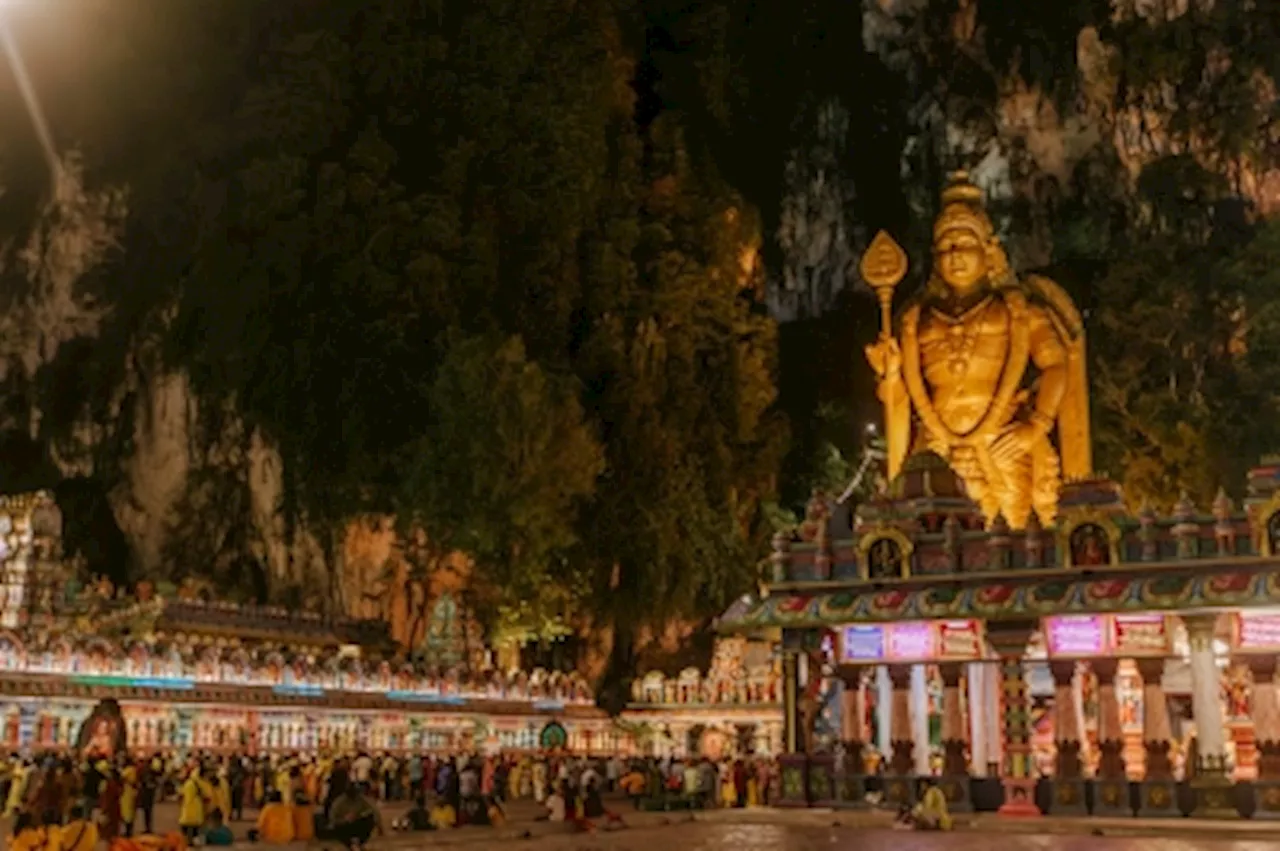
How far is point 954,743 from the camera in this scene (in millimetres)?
22125

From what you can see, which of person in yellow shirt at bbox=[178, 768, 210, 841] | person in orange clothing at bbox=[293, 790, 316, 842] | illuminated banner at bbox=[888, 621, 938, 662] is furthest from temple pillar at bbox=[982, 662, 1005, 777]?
person in yellow shirt at bbox=[178, 768, 210, 841]

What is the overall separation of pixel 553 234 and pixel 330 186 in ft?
21.0

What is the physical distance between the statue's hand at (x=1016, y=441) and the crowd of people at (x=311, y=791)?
23.9 feet

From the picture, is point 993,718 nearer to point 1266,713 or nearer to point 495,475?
point 1266,713

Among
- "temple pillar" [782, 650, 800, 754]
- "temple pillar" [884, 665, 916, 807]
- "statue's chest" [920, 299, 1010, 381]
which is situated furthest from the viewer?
"statue's chest" [920, 299, 1010, 381]

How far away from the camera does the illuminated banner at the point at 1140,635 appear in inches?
818

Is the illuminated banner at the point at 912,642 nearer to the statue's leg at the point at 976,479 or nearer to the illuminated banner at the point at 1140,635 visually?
the illuminated banner at the point at 1140,635

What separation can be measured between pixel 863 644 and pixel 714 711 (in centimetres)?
1246

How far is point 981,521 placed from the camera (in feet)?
75.3

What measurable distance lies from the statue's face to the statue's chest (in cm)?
90

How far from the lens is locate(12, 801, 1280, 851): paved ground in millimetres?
16953

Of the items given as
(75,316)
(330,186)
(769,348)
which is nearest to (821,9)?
(769,348)

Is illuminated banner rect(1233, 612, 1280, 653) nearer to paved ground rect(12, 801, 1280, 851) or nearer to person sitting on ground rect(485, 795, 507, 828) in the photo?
paved ground rect(12, 801, 1280, 851)

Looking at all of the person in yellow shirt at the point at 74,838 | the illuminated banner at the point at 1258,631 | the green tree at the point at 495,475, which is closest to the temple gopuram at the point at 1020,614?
the illuminated banner at the point at 1258,631
